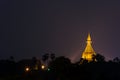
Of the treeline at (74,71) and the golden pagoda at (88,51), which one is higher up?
the golden pagoda at (88,51)

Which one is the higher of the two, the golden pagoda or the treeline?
the golden pagoda

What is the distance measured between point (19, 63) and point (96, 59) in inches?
715

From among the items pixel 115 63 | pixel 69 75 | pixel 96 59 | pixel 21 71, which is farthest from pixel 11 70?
pixel 69 75

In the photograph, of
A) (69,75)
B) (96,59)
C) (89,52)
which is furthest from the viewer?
(89,52)

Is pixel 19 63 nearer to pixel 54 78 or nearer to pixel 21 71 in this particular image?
pixel 21 71

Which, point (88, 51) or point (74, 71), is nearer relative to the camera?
point (74, 71)

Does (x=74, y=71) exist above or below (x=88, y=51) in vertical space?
below

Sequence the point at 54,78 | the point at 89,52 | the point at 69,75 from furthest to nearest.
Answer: the point at 89,52
the point at 54,78
the point at 69,75

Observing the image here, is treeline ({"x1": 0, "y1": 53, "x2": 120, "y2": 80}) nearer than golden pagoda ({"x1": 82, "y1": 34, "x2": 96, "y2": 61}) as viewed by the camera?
Yes

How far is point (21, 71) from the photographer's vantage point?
120m

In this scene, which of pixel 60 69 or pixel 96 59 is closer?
pixel 60 69

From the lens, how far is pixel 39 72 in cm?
10569

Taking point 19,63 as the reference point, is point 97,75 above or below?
below

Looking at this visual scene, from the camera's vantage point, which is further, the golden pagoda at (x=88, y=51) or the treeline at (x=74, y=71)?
the golden pagoda at (x=88, y=51)
